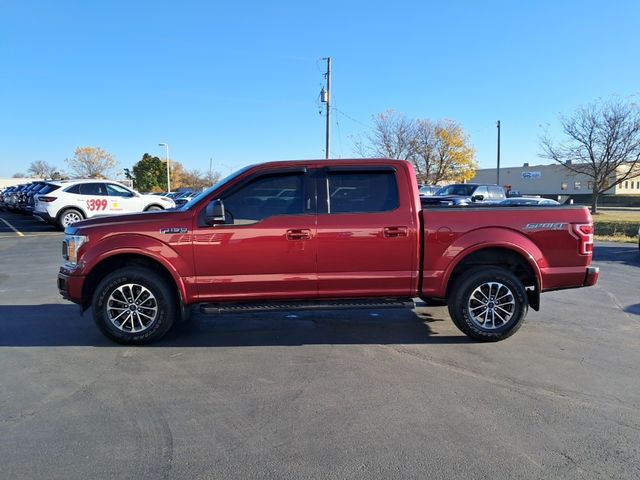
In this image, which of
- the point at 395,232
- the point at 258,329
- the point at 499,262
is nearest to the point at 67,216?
the point at 258,329

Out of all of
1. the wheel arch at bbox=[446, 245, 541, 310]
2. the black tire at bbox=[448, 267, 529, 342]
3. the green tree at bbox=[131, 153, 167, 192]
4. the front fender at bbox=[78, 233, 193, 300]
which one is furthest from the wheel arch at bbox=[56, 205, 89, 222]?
the green tree at bbox=[131, 153, 167, 192]

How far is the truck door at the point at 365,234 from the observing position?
5.36 m

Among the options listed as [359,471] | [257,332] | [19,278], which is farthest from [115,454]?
[19,278]

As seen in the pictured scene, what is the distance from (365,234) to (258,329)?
1.83m

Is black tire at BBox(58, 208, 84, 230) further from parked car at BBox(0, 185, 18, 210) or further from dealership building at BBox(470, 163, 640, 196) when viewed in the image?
dealership building at BBox(470, 163, 640, 196)

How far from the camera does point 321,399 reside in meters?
4.09

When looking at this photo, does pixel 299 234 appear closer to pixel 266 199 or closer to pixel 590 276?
→ pixel 266 199

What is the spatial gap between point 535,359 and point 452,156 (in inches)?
1893

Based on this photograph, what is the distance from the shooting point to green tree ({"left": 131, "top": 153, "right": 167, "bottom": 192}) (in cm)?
8650

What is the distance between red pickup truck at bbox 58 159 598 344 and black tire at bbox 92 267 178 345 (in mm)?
12

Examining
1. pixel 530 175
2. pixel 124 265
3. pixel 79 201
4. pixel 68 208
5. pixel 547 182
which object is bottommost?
pixel 124 265

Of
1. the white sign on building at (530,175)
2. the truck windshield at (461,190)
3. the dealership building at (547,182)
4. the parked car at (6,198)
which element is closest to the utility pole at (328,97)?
the truck windshield at (461,190)

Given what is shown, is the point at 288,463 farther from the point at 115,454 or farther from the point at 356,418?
the point at 115,454

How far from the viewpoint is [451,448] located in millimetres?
3320
